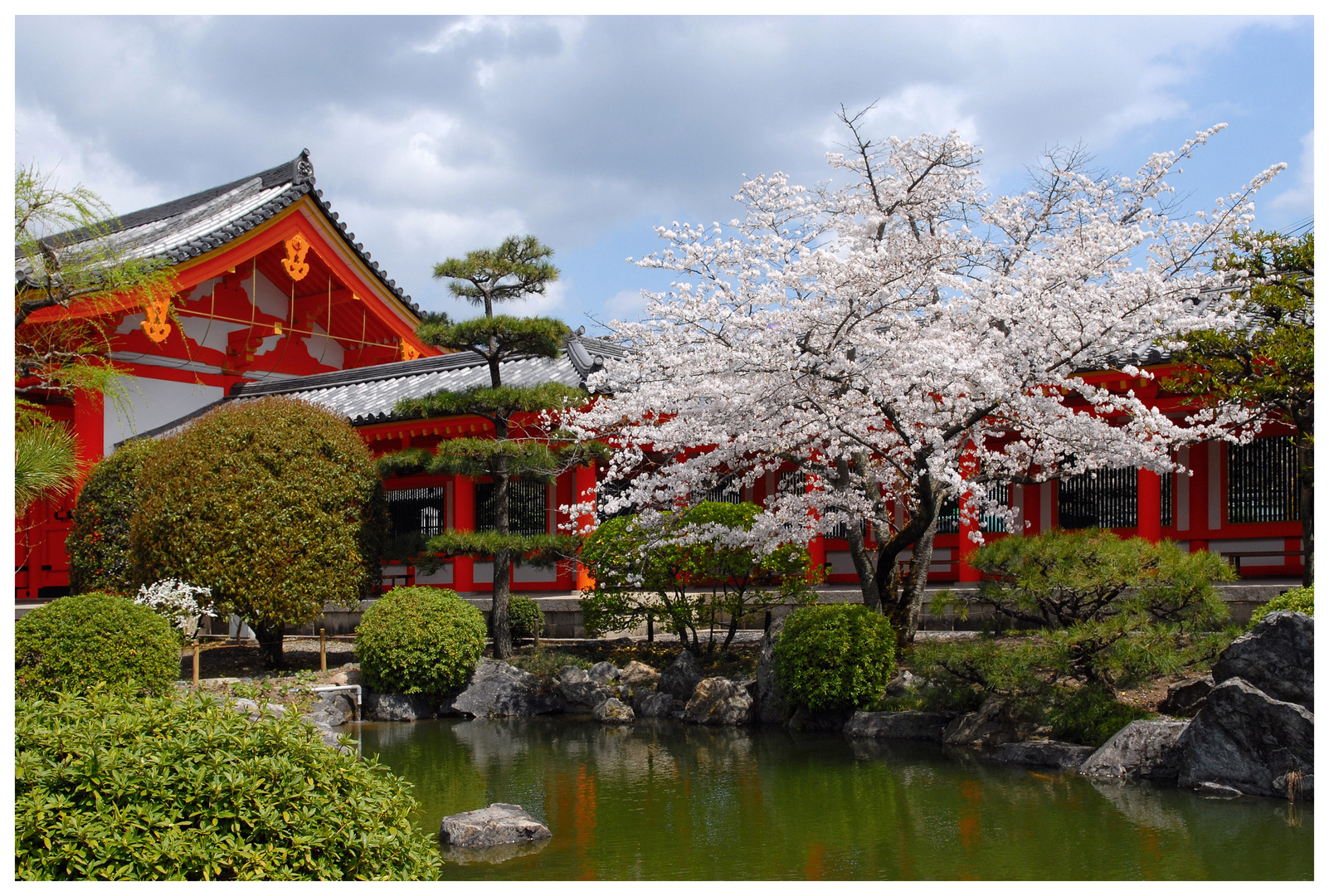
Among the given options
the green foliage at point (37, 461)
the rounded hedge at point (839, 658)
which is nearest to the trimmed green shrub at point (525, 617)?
the rounded hedge at point (839, 658)

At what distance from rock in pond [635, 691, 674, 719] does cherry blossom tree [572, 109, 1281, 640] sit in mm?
2245

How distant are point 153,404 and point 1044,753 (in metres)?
15.3

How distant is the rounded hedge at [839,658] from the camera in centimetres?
1048

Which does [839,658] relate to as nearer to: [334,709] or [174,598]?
[334,709]

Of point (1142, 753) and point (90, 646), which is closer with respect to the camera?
point (1142, 753)

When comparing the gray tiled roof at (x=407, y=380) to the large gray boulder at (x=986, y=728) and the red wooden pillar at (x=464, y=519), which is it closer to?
the red wooden pillar at (x=464, y=519)

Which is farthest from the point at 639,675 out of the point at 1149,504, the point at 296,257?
the point at 296,257

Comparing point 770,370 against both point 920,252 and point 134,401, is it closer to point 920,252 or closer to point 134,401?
point 920,252

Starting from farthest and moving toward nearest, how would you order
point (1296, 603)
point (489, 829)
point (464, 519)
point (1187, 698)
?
point (464, 519) → point (1187, 698) → point (1296, 603) → point (489, 829)

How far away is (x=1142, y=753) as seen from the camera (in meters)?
8.17

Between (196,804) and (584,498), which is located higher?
(584,498)

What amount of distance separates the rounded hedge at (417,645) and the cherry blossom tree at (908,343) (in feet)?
7.65

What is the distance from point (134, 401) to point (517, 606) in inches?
308

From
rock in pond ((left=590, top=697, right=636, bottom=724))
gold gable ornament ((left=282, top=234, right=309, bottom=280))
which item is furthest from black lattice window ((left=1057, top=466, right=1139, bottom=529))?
gold gable ornament ((left=282, top=234, right=309, bottom=280))
